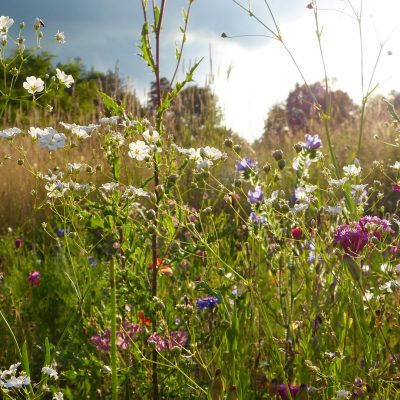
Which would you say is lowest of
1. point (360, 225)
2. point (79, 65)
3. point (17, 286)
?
point (17, 286)

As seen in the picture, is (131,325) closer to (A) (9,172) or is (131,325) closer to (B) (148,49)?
(B) (148,49)

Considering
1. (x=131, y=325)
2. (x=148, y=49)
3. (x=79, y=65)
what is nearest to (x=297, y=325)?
(x=131, y=325)

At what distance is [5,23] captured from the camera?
183cm

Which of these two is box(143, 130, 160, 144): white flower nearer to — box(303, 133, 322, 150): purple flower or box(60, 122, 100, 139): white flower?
box(60, 122, 100, 139): white flower

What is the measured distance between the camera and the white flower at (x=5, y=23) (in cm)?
181

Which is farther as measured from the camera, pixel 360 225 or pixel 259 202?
pixel 259 202

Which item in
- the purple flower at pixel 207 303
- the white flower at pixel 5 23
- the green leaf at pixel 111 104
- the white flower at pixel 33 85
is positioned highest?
the white flower at pixel 5 23

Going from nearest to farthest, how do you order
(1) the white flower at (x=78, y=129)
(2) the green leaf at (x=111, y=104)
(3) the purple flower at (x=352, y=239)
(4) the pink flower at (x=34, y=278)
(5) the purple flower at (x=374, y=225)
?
(3) the purple flower at (x=352, y=239) → (5) the purple flower at (x=374, y=225) → (2) the green leaf at (x=111, y=104) → (1) the white flower at (x=78, y=129) → (4) the pink flower at (x=34, y=278)

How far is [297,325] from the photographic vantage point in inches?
67.0

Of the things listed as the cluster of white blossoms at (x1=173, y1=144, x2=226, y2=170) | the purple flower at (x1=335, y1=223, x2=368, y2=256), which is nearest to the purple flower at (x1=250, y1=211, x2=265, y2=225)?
the cluster of white blossoms at (x1=173, y1=144, x2=226, y2=170)

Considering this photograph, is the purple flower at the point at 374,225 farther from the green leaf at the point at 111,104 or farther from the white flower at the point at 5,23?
the white flower at the point at 5,23

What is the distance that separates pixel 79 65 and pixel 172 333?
17.6 meters

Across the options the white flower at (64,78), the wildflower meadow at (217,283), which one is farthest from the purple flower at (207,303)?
the white flower at (64,78)

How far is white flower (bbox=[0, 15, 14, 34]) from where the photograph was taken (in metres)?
1.81
